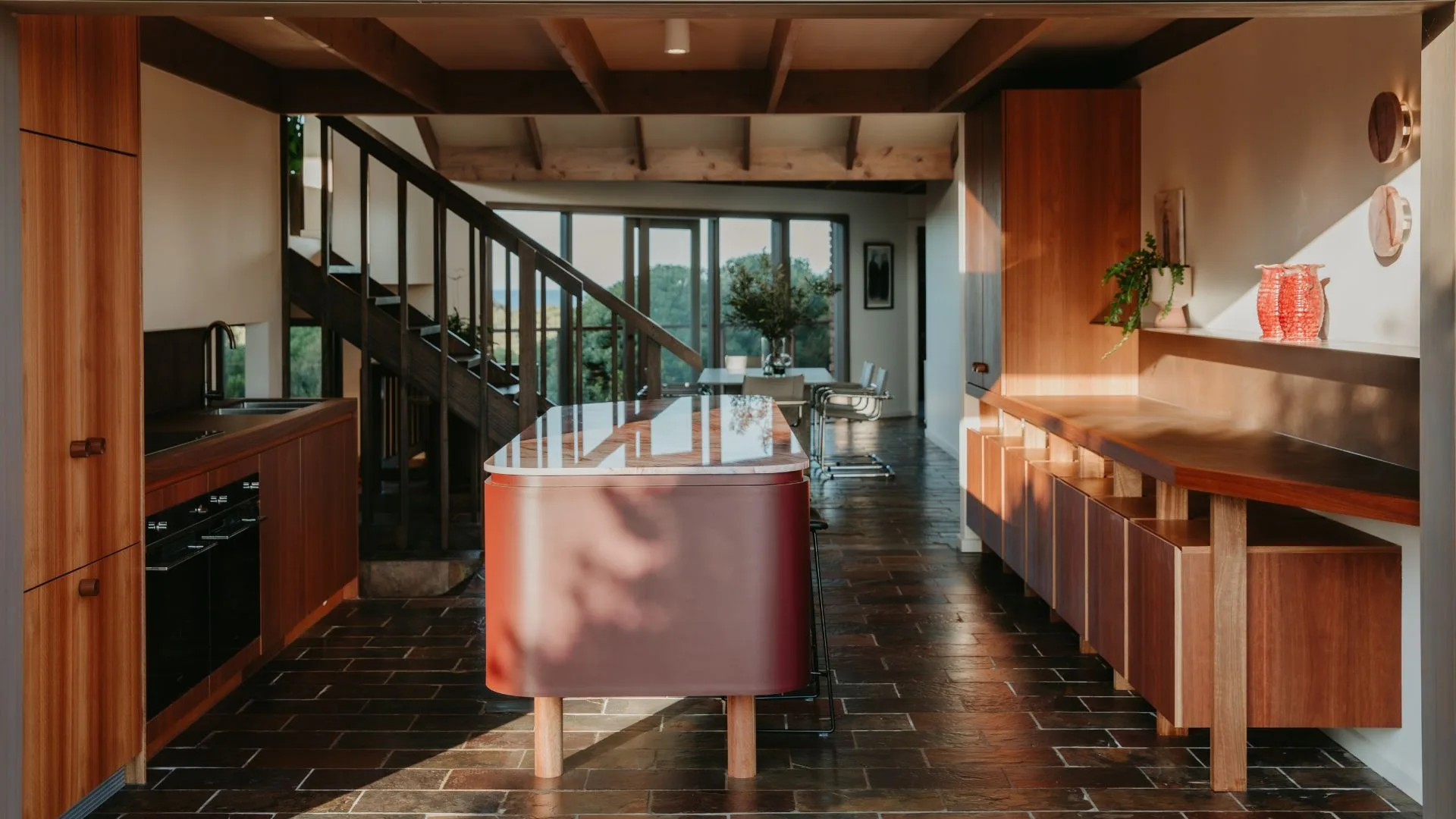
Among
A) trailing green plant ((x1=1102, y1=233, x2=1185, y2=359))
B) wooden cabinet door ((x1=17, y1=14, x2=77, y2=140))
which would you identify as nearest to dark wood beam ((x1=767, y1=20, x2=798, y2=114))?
trailing green plant ((x1=1102, y1=233, x2=1185, y2=359))

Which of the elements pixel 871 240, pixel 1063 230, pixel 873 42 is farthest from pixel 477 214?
pixel 871 240

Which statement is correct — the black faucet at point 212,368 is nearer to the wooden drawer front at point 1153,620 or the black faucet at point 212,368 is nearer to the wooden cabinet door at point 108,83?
the wooden cabinet door at point 108,83

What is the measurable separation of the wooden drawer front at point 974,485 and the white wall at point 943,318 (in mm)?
3864

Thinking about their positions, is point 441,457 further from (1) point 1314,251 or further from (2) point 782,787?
(1) point 1314,251

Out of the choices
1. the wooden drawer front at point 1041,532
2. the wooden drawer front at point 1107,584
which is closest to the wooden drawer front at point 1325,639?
the wooden drawer front at point 1107,584

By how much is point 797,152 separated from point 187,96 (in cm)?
591

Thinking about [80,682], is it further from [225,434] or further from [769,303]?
[769,303]

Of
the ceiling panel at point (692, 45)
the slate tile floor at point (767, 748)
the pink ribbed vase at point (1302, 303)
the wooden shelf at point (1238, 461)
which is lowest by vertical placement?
the slate tile floor at point (767, 748)

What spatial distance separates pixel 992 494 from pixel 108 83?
451 centimetres

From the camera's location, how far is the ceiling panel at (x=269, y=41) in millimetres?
5801

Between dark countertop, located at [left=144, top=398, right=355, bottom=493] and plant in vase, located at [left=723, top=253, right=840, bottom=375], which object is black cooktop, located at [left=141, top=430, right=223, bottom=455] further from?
plant in vase, located at [left=723, top=253, right=840, bottom=375]

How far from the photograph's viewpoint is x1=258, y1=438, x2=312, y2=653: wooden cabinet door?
4957 millimetres

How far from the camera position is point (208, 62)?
19.7 ft

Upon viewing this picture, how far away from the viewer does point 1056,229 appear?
6.40 metres
